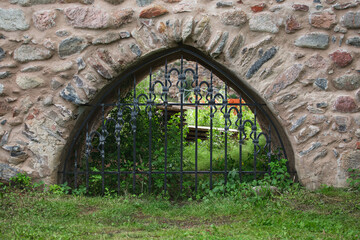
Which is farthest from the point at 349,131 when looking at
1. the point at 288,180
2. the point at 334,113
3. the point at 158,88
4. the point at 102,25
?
the point at 158,88

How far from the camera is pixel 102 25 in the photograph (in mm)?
3631

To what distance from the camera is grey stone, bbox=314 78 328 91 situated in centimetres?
349

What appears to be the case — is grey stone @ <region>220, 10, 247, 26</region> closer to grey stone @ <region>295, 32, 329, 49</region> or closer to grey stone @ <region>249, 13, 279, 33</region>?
grey stone @ <region>249, 13, 279, 33</region>

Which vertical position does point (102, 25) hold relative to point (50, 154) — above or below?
above

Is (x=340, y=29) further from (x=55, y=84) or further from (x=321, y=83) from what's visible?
(x=55, y=84)

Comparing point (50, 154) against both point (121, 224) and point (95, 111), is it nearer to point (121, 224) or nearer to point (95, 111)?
point (95, 111)

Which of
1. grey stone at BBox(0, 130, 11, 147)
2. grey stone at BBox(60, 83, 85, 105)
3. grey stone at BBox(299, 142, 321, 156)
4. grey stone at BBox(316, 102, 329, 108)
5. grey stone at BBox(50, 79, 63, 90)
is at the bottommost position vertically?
grey stone at BBox(299, 142, 321, 156)

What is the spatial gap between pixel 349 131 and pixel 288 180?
677 millimetres

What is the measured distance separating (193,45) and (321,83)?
1.18 m

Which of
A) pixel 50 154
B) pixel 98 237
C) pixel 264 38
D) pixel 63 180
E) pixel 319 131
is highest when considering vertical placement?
pixel 264 38

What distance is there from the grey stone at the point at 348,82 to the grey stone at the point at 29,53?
8.45 ft

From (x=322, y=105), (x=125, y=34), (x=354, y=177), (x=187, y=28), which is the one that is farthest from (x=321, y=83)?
(x=125, y=34)

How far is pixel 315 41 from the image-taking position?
3.49m

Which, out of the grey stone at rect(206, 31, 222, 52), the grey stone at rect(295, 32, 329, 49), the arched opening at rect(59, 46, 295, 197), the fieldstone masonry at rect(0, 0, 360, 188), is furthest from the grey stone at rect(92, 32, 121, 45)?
the grey stone at rect(295, 32, 329, 49)
